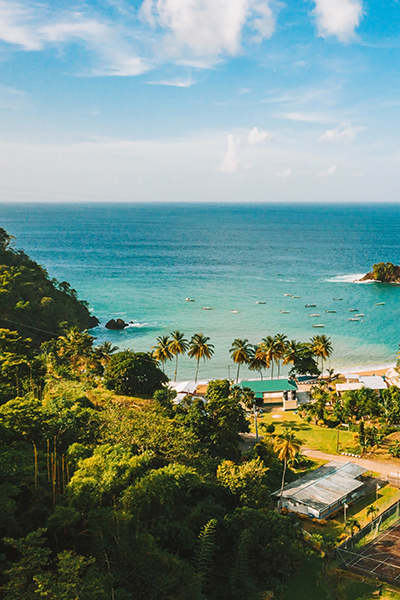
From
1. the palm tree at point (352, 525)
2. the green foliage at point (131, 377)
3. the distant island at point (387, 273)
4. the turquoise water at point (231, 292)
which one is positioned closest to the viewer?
the palm tree at point (352, 525)

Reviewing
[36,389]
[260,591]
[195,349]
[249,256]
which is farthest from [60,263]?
[260,591]

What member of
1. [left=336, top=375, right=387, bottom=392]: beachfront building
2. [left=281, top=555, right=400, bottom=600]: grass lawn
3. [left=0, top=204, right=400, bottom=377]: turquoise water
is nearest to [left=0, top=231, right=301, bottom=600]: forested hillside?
[left=281, top=555, right=400, bottom=600]: grass lawn

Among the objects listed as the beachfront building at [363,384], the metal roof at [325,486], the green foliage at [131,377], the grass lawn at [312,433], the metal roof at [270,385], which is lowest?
the grass lawn at [312,433]

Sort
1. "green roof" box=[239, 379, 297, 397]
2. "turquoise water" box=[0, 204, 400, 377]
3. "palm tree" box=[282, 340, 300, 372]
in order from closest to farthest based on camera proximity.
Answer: "green roof" box=[239, 379, 297, 397], "palm tree" box=[282, 340, 300, 372], "turquoise water" box=[0, 204, 400, 377]

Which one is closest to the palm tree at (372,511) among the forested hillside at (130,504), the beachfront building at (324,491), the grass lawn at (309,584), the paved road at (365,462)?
the beachfront building at (324,491)

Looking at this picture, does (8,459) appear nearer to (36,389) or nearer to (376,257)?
(36,389)

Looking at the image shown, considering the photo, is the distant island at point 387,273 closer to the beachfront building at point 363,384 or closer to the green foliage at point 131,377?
the beachfront building at point 363,384

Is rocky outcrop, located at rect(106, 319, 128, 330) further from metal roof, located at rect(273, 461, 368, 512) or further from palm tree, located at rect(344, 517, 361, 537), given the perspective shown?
palm tree, located at rect(344, 517, 361, 537)

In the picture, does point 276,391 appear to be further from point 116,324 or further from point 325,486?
point 116,324
